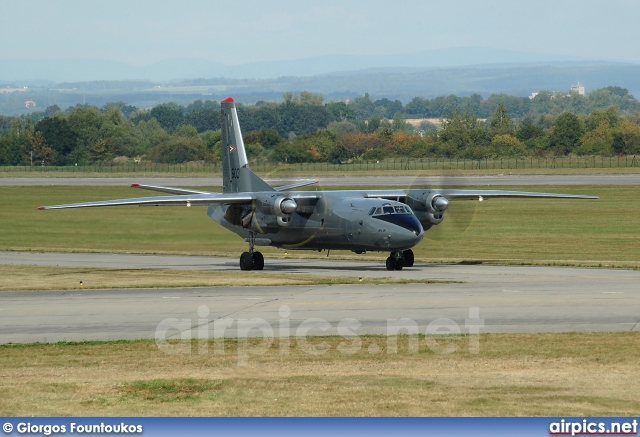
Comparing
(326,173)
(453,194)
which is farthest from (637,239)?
(326,173)

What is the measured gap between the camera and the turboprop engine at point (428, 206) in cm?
3994

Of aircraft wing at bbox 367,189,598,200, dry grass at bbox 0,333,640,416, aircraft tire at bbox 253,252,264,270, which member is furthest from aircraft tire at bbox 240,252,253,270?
dry grass at bbox 0,333,640,416

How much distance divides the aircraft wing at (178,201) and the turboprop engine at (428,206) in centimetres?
648

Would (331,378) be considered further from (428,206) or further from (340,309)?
(428,206)

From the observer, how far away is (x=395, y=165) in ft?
416

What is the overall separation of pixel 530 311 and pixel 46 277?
18.1 metres

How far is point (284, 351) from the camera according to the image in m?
19.8

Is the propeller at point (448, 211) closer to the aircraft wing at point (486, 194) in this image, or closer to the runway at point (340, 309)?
the aircraft wing at point (486, 194)

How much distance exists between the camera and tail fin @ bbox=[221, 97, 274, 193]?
41.8 m

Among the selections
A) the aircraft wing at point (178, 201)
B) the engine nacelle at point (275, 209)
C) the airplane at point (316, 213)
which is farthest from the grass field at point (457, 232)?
the engine nacelle at point (275, 209)

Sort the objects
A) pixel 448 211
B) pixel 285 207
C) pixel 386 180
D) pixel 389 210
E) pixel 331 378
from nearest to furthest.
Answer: pixel 331 378 < pixel 389 210 < pixel 285 207 < pixel 448 211 < pixel 386 180

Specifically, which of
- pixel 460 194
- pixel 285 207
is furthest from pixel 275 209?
pixel 460 194

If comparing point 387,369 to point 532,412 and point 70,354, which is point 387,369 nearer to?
point 532,412

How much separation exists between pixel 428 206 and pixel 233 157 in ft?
27.4
